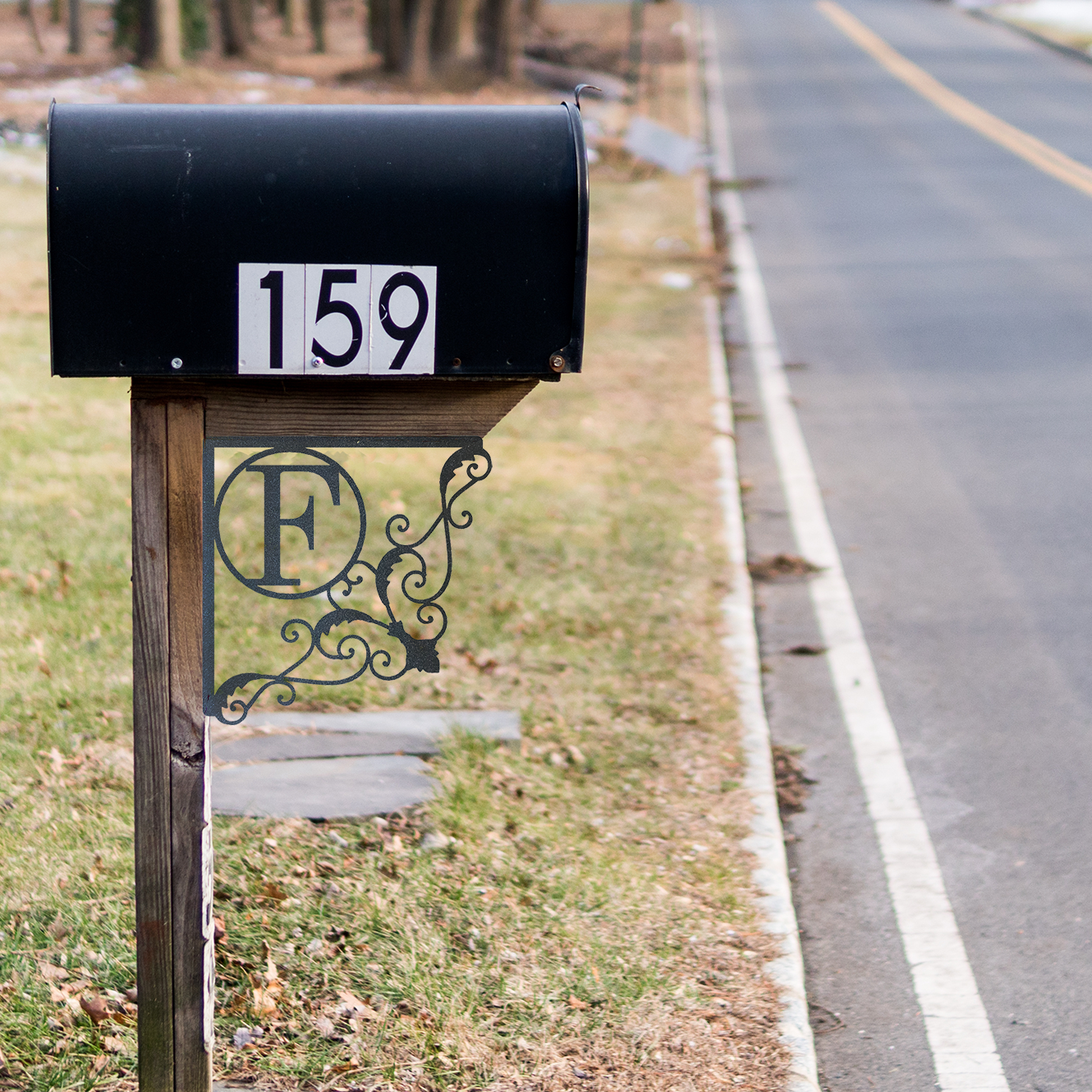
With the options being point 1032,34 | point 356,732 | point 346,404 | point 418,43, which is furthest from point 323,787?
point 1032,34

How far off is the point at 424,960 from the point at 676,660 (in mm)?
2460

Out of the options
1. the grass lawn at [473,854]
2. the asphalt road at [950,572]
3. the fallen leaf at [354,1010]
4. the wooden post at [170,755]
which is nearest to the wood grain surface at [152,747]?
the wooden post at [170,755]

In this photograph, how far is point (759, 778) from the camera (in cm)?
506

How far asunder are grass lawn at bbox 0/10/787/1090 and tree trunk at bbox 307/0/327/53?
33.5 m

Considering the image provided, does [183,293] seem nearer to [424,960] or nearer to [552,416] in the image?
[424,960]

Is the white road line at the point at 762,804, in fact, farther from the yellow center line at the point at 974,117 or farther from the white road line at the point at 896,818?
the yellow center line at the point at 974,117

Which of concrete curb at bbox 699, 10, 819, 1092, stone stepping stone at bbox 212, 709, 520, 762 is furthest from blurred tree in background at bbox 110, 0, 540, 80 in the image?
stone stepping stone at bbox 212, 709, 520, 762

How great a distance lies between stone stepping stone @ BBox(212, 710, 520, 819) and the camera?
4.62m

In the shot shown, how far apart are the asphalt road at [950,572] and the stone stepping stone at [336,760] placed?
1350 mm

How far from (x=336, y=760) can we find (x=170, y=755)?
204 centimetres

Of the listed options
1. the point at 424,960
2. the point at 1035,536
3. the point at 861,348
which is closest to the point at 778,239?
the point at 861,348

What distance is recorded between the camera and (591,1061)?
3.49 metres

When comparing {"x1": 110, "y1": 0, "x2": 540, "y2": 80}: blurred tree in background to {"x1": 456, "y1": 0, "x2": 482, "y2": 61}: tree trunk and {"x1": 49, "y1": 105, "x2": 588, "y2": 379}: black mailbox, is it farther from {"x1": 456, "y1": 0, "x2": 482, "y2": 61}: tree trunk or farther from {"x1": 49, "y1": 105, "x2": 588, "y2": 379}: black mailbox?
{"x1": 49, "y1": 105, "x2": 588, "y2": 379}: black mailbox

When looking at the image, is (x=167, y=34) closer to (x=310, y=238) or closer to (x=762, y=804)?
(x=762, y=804)
